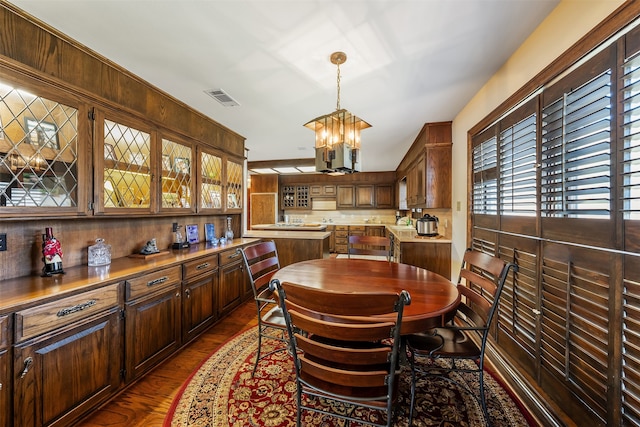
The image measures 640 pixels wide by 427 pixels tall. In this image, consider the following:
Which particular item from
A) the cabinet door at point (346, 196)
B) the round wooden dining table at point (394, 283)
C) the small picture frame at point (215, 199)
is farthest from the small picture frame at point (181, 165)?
the cabinet door at point (346, 196)

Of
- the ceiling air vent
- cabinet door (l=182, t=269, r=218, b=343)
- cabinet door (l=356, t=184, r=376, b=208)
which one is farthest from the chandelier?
cabinet door (l=356, t=184, r=376, b=208)

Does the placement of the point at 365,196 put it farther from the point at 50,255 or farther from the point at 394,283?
the point at 50,255

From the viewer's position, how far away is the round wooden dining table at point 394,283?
1.23 metres

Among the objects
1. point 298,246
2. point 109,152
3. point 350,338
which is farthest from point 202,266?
point 350,338

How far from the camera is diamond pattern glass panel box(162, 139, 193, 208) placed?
2.52m

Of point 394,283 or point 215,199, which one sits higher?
point 215,199

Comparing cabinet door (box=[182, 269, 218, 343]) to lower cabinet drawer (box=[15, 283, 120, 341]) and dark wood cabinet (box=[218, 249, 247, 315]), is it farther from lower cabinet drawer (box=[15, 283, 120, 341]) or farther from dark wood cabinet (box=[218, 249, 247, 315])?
lower cabinet drawer (box=[15, 283, 120, 341])

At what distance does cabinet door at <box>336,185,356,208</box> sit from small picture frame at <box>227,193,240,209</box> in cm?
403

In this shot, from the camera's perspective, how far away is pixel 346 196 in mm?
7395

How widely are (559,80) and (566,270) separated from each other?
1.19m

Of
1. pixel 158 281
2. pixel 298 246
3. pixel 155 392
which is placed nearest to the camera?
pixel 155 392

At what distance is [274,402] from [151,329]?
3.70 feet

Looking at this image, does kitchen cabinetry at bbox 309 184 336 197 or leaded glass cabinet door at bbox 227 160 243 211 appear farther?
kitchen cabinetry at bbox 309 184 336 197

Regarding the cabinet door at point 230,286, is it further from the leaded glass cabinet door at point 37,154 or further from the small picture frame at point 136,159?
the leaded glass cabinet door at point 37,154
